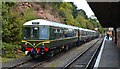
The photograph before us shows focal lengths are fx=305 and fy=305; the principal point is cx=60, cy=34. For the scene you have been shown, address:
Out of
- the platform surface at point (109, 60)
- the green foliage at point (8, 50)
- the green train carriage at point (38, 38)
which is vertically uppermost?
the green train carriage at point (38, 38)

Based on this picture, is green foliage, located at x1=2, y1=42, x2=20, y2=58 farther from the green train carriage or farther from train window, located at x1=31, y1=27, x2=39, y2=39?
train window, located at x1=31, y1=27, x2=39, y2=39

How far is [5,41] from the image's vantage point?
23828mm

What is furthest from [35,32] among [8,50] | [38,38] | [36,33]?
[8,50]

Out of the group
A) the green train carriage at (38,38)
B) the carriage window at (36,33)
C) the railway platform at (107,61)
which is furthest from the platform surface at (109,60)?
the carriage window at (36,33)

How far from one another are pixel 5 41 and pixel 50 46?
192 inches

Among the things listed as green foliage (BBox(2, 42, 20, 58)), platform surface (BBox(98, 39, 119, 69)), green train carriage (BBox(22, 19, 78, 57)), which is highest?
green train carriage (BBox(22, 19, 78, 57))

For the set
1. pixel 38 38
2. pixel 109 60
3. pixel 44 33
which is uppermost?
pixel 44 33

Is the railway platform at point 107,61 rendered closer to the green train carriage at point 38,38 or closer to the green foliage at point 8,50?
the green train carriage at point 38,38

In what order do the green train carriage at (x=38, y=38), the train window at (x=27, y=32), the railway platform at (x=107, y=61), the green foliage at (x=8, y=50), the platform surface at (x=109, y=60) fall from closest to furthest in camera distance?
the railway platform at (x=107, y=61)
the platform surface at (x=109, y=60)
the green train carriage at (x=38, y=38)
the train window at (x=27, y=32)
the green foliage at (x=8, y=50)

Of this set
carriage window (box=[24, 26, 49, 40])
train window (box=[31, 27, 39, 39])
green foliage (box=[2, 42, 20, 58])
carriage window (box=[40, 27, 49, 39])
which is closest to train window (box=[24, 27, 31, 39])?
carriage window (box=[24, 26, 49, 40])

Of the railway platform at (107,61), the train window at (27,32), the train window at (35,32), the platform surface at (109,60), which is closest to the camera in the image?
the railway platform at (107,61)

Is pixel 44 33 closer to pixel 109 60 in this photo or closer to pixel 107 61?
pixel 107 61

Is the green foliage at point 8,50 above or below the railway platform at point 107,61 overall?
above

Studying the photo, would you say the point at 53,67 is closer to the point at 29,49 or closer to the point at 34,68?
the point at 34,68
